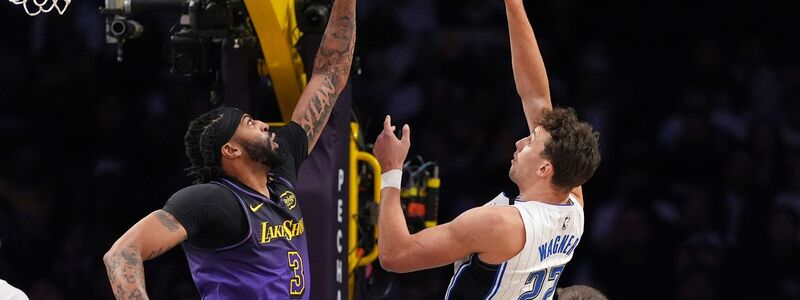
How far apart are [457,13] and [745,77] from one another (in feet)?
7.13

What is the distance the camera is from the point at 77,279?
824 cm

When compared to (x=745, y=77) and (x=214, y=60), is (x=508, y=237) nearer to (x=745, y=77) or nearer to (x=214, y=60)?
(x=214, y=60)

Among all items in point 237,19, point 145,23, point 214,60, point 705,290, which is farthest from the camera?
point 145,23

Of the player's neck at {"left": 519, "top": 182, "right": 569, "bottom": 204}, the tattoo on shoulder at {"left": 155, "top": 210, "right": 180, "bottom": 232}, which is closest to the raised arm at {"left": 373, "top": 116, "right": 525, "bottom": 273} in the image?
the player's neck at {"left": 519, "top": 182, "right": 569, "bottom": 204}

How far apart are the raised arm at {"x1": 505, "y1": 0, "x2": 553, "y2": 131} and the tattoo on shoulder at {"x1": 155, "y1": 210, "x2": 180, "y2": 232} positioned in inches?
62.5

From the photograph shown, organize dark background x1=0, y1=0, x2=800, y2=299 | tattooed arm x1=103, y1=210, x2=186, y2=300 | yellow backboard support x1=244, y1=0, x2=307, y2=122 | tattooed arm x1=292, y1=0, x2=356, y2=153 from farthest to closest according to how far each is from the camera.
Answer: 1. dark background x1=0, y1=0, x2=800, y2=299
2. yellow backboard support x1=244, y1=0, x2=307, y2=122
3. tattooed arm x1=292, y1=0, x2=356, y2=153
4. tattooed arm x1=103, y1=210, x2=186, y2=300

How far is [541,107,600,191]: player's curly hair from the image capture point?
4.21 metres

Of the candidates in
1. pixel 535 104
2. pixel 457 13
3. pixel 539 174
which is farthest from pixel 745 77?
pixel 539 174

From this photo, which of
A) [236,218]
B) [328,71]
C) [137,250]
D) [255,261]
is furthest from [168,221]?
[328,71]

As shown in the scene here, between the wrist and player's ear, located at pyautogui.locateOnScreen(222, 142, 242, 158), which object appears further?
player's ear, located at pyautogui.locateOnScreen(222, 142, 242, 158)

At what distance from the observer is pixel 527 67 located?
4883 millimetres

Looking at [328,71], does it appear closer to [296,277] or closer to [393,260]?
[296,277]

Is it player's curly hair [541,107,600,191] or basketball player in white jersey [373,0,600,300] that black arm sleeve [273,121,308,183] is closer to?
basketball player in white jersey [373,0,600,300]

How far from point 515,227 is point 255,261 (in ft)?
3.37
